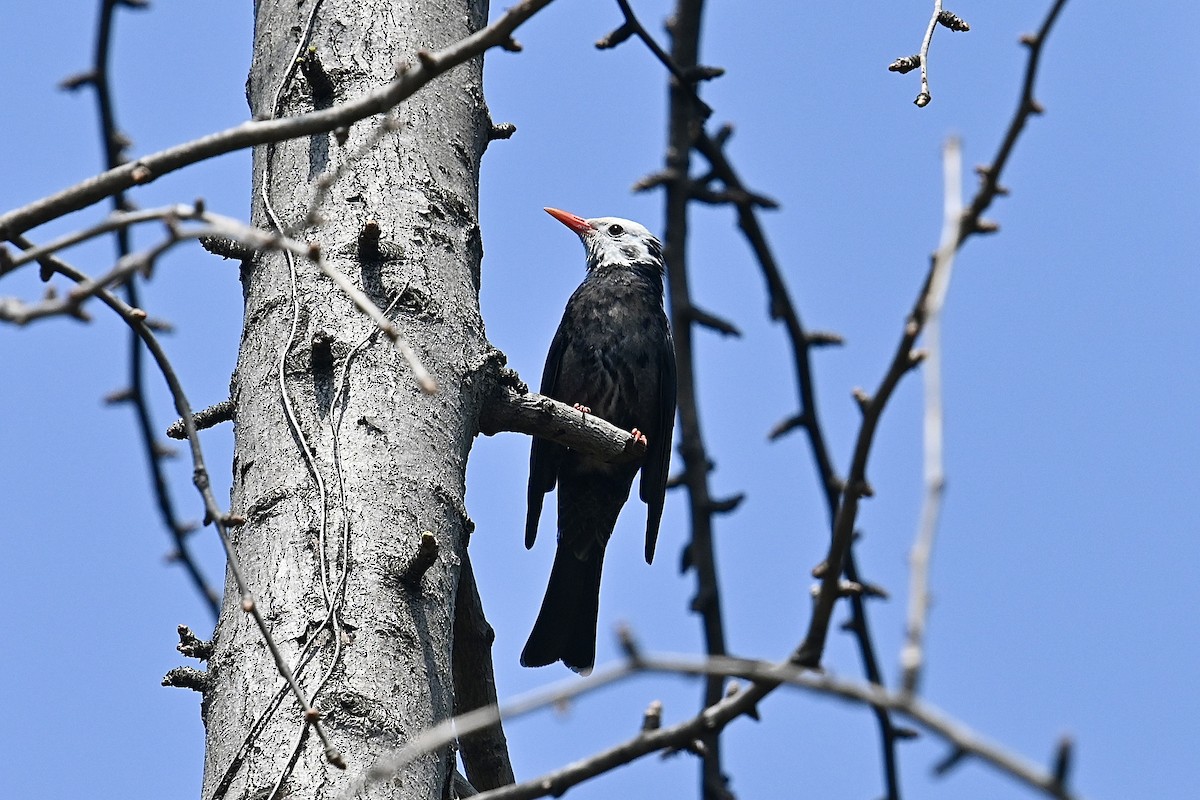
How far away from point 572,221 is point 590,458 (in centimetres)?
214

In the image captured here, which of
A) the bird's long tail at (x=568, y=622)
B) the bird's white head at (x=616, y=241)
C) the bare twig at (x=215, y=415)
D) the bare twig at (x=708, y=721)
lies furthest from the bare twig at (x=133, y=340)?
the bird's white head at (x=616, y=241)

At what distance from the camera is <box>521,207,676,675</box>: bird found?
5566mm

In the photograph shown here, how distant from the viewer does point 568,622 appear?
5535 millimetres

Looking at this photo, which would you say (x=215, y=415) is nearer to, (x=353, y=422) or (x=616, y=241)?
(x=353, y=422)

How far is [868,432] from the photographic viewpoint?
146 centimetres

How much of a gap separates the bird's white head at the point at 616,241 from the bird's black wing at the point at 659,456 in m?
0.81

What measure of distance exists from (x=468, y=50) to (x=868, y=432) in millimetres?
839

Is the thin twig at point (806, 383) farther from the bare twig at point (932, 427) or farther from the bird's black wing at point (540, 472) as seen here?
the bird's black wing at point (540, 472)

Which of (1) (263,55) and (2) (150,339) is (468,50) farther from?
(1) (263,55)

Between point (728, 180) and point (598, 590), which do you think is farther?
point (598, 590)

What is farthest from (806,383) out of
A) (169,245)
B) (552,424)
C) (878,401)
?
(552,424)

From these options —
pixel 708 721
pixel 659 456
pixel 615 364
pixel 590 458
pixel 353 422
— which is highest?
pixel 615 364

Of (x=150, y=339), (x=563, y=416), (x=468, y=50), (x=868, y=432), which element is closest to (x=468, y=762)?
(x=563, y=416)

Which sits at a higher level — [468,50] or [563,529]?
[563,529]
